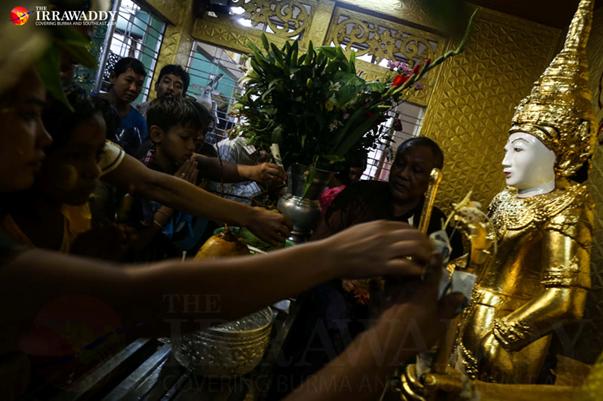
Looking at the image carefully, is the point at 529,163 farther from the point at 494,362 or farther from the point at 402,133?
the point at 402,133

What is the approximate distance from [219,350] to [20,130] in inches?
22.7

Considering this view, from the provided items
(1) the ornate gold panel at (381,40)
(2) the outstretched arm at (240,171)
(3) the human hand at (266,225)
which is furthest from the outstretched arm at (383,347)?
(1) the ornate gold panel at (381,40)

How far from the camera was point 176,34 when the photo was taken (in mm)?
4090

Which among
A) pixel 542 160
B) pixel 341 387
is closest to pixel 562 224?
pixel 542 160

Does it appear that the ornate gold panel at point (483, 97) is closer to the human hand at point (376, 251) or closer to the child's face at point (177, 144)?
the child's face at point (177, 144)

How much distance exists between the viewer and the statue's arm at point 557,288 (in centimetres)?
136

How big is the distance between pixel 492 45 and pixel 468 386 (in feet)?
12.9

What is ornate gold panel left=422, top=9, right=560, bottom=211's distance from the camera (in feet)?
12.8

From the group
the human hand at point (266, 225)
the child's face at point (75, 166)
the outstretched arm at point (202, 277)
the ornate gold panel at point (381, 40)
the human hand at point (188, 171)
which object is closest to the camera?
the outstretched arm at point (202, 277)

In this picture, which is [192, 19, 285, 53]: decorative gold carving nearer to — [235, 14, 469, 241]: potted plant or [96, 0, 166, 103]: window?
[96, 0, 166, 103]: window

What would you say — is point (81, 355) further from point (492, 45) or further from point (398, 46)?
point (492, 45)

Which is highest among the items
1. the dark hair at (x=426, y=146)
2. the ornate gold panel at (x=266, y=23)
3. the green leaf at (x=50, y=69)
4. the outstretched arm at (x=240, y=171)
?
the ornate gold panel at (x=266, y=23)

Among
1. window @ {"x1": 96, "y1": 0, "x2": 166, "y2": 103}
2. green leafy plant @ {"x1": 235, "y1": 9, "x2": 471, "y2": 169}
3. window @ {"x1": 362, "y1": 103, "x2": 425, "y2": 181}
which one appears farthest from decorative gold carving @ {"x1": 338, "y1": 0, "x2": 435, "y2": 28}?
green leafy plant @ {"x1": 235, "y1": 9, "x2": 471, "y2": 169}

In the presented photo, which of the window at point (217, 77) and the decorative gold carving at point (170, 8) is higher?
the decorative gold carving at point (170, 8)
